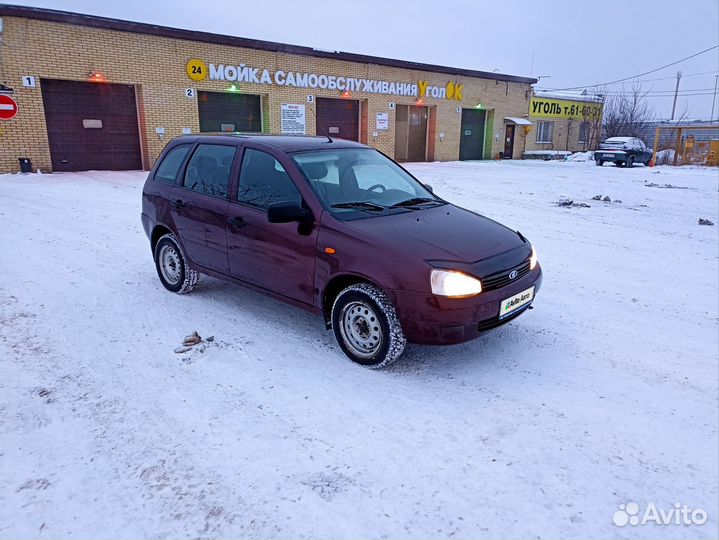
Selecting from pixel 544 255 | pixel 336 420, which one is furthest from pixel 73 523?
pixel 544 255

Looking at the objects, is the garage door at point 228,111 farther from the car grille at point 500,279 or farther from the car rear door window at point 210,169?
the car grille at point 500,279

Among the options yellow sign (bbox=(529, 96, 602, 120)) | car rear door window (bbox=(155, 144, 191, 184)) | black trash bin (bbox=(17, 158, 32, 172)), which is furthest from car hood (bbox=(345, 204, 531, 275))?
yellow sign (bbox=(529, 96, 602, 120))

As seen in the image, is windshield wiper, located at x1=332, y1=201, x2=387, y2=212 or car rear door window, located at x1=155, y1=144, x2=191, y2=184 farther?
car rear door window, located at x1=155, y1=144, x2=191, y2=184

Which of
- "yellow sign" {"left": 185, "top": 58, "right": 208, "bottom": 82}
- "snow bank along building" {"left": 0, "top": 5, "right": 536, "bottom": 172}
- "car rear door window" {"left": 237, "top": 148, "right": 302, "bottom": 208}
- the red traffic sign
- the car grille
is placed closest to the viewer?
the car grille

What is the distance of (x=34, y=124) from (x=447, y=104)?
19.6 m

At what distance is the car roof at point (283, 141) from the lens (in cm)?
473

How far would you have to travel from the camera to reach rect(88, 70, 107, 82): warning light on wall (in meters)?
16.4

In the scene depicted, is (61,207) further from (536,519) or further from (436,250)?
(536,519)

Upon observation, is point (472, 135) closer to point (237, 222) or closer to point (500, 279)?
point (237, 222)

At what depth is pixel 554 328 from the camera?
15.7ft

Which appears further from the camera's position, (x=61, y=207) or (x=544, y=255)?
(x=61, y=207)

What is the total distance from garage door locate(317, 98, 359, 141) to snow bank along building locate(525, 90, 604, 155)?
45.5 ft

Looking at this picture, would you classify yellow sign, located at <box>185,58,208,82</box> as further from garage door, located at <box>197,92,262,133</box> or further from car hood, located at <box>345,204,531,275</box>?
car hood, located at <box>345,204,531,275</box>

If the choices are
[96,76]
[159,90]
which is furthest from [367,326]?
[159,90]
